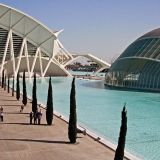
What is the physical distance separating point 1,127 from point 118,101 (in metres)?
17.4

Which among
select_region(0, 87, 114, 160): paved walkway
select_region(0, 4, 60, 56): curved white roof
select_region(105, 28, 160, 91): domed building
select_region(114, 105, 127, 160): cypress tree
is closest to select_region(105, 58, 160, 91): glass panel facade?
select_region(105, 28, 160, 91): domed building

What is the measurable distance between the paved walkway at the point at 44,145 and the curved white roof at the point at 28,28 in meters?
54.8

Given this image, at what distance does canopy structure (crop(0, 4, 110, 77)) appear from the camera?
229 feet

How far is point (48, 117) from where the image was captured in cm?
1861

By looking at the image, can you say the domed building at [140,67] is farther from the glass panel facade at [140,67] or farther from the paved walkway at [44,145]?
the paved walkway at [44,145]

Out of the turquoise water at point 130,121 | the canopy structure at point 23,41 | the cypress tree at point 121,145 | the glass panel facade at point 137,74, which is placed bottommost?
the turquoise water at point 130,121

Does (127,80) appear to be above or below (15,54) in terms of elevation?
below

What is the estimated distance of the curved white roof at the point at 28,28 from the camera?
2719 inches

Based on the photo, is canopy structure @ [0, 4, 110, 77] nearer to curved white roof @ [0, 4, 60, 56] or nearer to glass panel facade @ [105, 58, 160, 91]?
curved white roof @ [0, 4, 60, 56]

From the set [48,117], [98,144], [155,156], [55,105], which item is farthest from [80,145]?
[55,105]

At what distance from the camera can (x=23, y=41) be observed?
7312 cm

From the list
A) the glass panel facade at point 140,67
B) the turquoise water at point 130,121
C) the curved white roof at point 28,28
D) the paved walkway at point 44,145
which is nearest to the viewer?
the paved walkway at point 44,145

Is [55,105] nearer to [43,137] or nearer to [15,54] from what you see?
[43,137]

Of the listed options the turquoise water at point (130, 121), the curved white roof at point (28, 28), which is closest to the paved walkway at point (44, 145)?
the turquoise water at point (130, 121)
